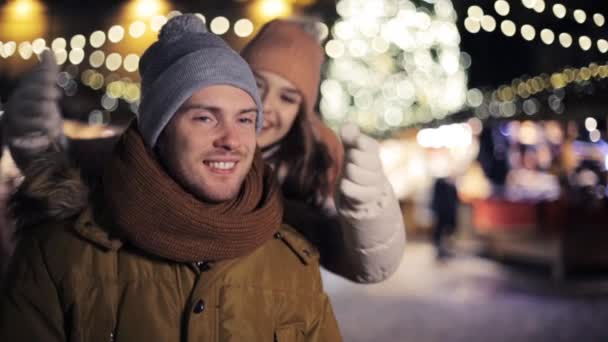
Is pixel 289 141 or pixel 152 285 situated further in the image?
pixel 289 141

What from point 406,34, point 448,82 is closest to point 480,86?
point 448,82

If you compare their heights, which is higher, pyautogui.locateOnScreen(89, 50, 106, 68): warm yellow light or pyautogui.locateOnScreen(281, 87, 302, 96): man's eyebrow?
pyautogui.locateOnScreen(89, 50, 106, 68): warm yellow light

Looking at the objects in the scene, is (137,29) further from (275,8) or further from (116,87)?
(116,87)

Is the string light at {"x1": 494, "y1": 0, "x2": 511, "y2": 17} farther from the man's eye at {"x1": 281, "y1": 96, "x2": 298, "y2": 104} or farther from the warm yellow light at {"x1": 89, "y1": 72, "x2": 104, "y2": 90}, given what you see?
the warm yellow light at {"x1": 89, "y1": 72, "x2": 104, "y2": 90}

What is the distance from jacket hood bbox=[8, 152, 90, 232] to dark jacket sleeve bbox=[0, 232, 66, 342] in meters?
0.23

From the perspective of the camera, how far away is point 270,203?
Answer: 1.95 m

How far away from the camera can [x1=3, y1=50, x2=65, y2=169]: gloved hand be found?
216 cm

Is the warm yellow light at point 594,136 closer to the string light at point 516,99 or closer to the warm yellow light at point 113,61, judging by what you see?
the string light at point 516,99

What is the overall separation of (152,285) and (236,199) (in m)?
0.37

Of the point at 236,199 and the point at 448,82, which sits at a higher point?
the point at 236,199

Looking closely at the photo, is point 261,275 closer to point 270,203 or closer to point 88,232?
point 270,203

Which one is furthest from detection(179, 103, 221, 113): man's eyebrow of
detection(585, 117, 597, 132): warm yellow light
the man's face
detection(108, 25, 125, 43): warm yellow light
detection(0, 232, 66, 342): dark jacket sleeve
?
detection(585, 117, 597, 132): warm yellow light

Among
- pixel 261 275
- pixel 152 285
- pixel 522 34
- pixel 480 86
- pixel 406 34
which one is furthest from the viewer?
pixel 480 86

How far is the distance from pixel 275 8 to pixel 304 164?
2.92 ft
